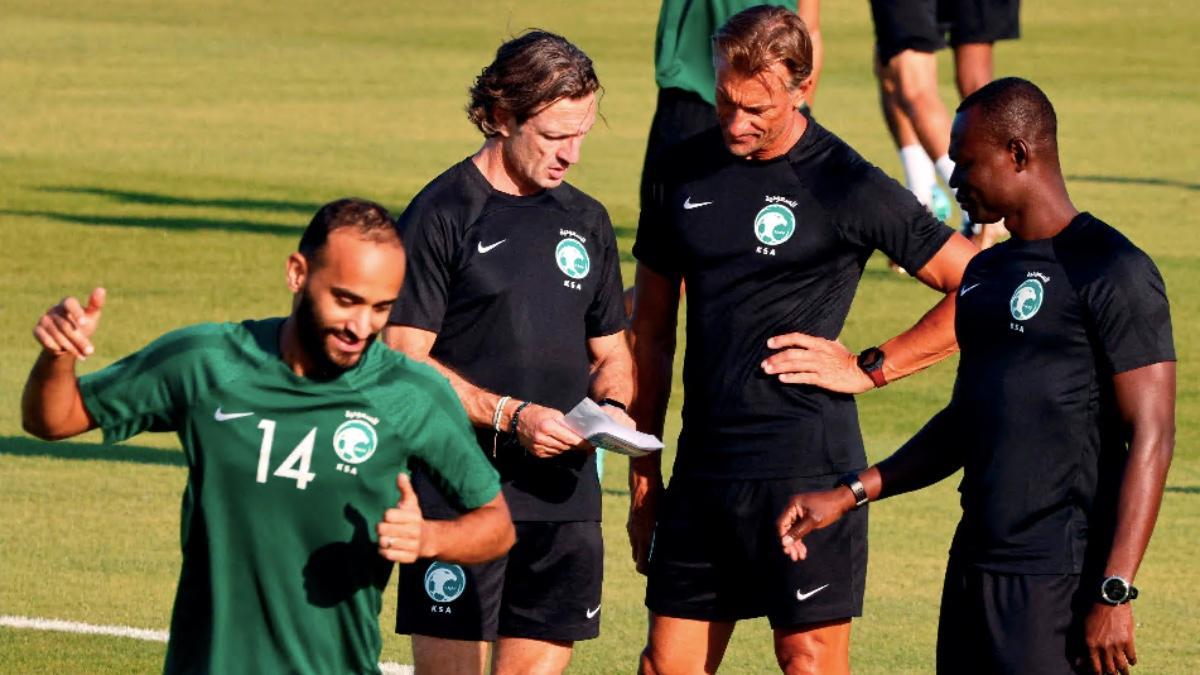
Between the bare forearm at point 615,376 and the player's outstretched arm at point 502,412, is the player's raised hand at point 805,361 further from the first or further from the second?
the player's outstretched arm at point 502,412

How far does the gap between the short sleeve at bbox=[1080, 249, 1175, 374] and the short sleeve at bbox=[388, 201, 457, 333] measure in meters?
1.83

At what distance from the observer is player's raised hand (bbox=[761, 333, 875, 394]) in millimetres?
7535

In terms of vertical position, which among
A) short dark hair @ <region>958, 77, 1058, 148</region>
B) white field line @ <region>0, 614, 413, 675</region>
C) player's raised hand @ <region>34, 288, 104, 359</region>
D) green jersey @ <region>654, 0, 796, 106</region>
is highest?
green jersey @ <region>654, 0, 796, 106</region>

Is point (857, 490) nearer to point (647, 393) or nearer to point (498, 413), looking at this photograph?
point (498, 413)

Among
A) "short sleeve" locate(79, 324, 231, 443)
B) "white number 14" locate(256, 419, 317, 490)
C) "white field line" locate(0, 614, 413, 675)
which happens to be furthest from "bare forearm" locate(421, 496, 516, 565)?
"white field line" locate(0, 614, 413, 675)

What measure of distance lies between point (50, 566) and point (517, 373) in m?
3.82

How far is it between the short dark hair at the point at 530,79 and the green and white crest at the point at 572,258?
0.36 meters

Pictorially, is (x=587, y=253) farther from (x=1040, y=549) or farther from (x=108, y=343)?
(x=108, y=343)

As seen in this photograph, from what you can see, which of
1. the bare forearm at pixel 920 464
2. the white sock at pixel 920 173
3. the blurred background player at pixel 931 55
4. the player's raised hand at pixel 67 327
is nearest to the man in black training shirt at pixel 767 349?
the bare forearm at pixel 920 464

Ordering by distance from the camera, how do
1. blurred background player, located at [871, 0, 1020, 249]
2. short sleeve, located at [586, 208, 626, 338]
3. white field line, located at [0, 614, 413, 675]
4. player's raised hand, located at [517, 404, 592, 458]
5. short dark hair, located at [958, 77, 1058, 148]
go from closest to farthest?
short dark hair, located at [958, 77, 1058, 148] < player's raised hand, located at [517, 404, 592, 458] < short sleeve, located at [586, 208, 626, 338] < white field line, located at [0, 614, 413, 675] < blurred background player, located at [871, 0, 1020, 249]

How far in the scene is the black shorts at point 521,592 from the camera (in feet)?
24.6

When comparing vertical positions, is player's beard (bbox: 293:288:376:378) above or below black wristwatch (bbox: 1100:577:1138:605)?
above

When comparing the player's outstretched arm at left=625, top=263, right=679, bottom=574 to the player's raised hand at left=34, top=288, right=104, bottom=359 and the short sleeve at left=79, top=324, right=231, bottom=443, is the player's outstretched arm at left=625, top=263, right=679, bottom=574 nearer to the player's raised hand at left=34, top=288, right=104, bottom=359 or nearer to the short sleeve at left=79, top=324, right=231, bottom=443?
the short sleeve at left=79, top=324, right=231, bottom=443

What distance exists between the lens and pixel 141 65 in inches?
1325
